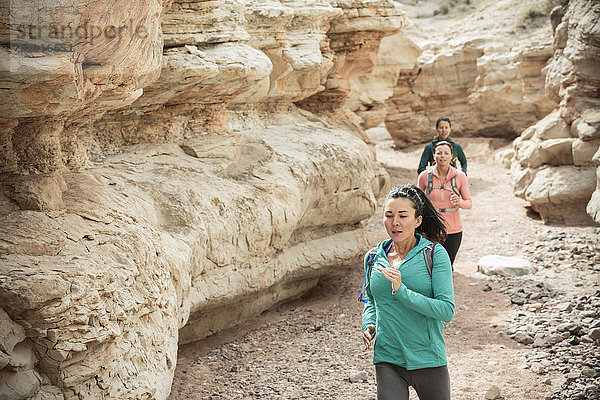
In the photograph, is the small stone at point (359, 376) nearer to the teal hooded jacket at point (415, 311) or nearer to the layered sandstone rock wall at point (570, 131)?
the teal hooded jacket at point (415, 311)

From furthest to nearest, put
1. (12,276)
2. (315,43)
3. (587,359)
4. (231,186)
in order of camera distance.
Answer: (315,43)
(231,186)
(587,359)
(12,276)

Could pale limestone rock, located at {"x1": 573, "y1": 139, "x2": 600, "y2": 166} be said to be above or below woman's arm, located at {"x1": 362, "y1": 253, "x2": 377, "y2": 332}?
below

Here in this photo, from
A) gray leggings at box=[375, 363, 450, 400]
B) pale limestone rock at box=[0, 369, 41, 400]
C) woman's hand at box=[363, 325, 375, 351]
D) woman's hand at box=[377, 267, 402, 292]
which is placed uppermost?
woman's hand at box=[377, 267, 402, 292]

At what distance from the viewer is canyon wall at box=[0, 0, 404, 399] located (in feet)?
10.9

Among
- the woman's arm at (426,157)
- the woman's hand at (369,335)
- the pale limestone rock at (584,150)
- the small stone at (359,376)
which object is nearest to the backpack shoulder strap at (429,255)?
A: the woman's hand at (369,335)

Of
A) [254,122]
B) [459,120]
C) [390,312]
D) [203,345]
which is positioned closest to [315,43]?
[254,122]

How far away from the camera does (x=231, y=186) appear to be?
19.8ft

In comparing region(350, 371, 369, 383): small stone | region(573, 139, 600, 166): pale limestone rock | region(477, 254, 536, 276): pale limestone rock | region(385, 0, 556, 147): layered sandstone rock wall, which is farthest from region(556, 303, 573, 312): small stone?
region(385, 0, 556, 147): layered sandstone rock wall

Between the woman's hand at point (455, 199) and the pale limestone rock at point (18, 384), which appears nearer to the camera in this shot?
the pale limestone rock at point (18, 384)

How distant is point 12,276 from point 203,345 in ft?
10.3

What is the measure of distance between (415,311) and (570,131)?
8.80m

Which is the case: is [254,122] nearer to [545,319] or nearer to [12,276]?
[545,319]

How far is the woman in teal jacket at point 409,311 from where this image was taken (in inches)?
126

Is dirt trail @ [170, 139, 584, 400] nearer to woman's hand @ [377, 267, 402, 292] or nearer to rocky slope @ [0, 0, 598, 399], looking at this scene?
rocky slope @ [0, 0, 598, 399]
